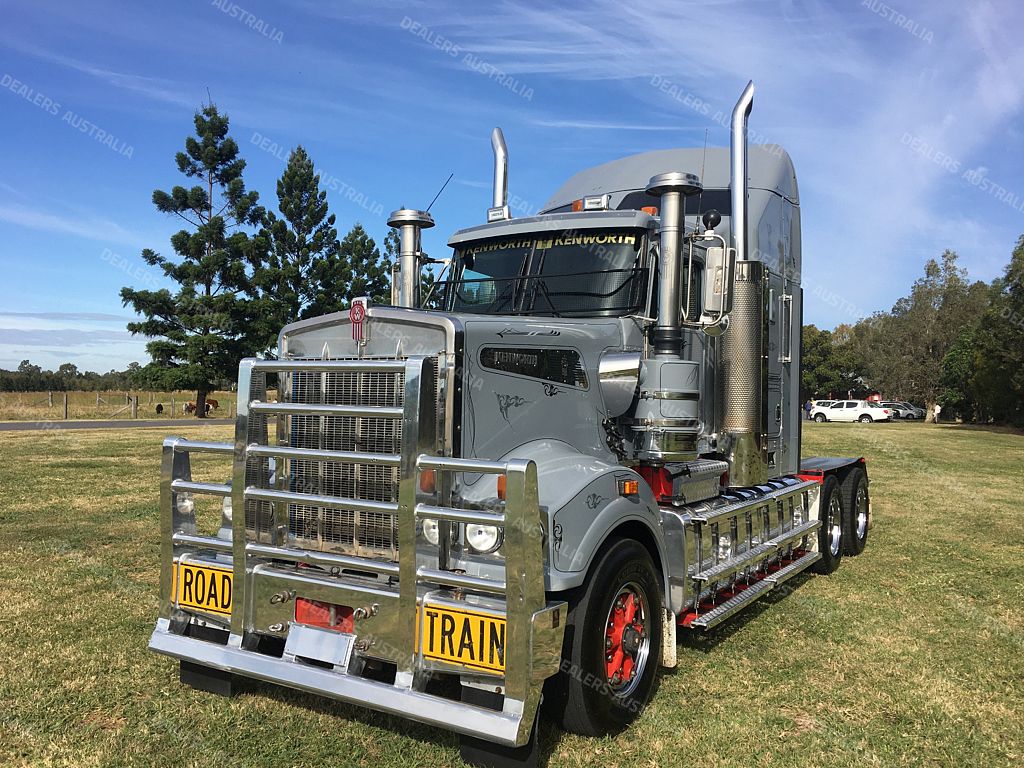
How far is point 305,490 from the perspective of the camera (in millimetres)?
4305

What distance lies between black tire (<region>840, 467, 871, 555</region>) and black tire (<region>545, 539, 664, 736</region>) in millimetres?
5222

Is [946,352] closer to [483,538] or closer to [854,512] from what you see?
[854,512]

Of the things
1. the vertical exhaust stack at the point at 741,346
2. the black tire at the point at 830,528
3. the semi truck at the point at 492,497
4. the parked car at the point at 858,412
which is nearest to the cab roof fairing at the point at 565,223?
the semi truck at the point at 492,497

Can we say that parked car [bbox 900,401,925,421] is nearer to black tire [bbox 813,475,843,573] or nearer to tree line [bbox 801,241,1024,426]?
tree line [bbox 801,241,1024,426]

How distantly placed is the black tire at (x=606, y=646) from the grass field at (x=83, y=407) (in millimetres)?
35492

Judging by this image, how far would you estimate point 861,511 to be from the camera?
925 centimetres

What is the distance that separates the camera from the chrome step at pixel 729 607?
16.6 ft

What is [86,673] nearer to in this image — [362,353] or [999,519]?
[362,353]

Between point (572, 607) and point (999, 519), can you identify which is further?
point (999, 519)

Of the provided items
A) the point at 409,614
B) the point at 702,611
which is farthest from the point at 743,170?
the point at 409,614

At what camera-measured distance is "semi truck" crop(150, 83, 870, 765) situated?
11.4 ft

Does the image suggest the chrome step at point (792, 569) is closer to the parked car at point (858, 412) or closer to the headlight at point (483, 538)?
the headlight at point (483, 538)

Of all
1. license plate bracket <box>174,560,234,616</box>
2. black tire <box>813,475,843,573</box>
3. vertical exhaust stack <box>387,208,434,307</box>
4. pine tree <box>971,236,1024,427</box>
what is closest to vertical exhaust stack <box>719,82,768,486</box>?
black tire <box>813,475,843,573</box>

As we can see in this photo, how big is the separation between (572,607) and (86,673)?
10.4 feet
